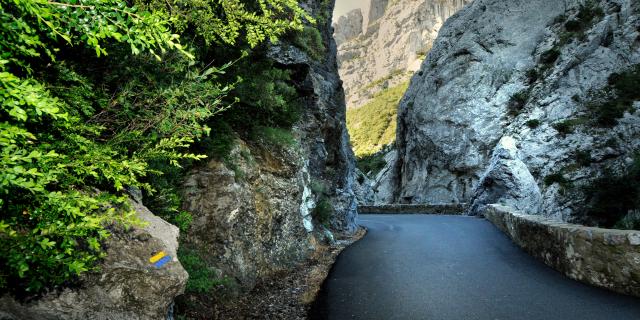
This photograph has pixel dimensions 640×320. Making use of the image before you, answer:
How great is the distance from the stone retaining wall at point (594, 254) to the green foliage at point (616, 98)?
20.6 meters

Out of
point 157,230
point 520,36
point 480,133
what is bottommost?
point 157,230

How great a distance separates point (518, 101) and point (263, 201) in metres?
32.3

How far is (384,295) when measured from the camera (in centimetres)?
630

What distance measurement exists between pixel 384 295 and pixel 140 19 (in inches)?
239

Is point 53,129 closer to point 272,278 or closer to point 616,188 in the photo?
point 272,278

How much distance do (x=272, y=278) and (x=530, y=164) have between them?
24.4 metres

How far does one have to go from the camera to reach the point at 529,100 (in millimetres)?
29875

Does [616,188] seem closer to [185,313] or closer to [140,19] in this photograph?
[185,313]

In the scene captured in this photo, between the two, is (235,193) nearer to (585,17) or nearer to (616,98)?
(616,98)

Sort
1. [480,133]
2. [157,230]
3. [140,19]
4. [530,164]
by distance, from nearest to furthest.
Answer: [140,19], [157,230], [530,164], [480,133]

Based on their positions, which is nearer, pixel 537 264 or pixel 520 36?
pixel 537 264

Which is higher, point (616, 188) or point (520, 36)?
point (520, 36)

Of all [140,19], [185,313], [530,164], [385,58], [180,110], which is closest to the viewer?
[140,19]

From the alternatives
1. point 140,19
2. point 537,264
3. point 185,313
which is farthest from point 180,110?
point 537,264
